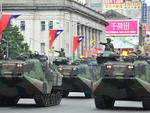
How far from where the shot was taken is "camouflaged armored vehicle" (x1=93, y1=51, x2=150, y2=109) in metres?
21.5

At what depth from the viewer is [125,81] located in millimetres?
21562

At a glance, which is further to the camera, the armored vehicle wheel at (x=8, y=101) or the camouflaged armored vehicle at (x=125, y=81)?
the armored vehicle wheel at (x=8, y=101)

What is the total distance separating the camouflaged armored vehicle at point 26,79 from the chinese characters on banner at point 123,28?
12046cm

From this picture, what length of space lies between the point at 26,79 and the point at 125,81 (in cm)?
351

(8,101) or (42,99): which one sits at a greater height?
(42,99)

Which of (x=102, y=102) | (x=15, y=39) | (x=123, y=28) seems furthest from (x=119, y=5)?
(x=102, y=102)

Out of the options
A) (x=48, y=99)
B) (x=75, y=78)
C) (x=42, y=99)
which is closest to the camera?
(x=42, y=99)

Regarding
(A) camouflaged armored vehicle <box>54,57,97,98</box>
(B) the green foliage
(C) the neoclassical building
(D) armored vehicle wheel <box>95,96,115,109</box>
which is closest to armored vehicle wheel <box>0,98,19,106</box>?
(D) armored vehicle wheel <box>95,96,115,109</box>

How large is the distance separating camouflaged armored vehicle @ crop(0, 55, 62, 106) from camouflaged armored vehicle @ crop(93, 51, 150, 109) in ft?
7.14

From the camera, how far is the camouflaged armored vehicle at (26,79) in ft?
72.9

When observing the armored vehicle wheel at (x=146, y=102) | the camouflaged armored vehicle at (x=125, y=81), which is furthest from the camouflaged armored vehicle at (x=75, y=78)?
the armored vehicle wheel at (x=146, y=102)

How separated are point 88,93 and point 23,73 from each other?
10.3 metres

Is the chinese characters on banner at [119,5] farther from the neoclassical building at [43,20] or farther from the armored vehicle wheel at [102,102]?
the armored vehicle wheel at [102,102]

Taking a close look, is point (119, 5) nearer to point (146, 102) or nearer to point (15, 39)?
point (15, 39)
